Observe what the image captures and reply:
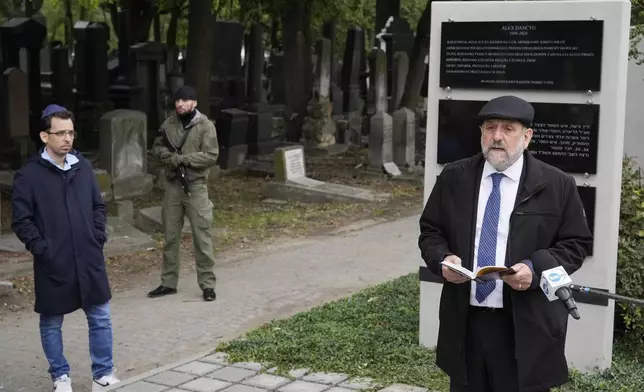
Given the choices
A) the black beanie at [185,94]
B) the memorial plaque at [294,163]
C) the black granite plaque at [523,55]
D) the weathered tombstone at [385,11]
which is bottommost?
the memorial plaque at [294,163]

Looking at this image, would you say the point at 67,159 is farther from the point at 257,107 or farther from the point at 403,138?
the point at 257,107

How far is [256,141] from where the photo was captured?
18938 millimetres

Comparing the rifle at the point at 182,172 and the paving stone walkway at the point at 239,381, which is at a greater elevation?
the rifle at the point at 182,172

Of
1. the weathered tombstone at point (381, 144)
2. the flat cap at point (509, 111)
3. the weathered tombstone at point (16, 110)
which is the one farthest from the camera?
the weathered tombstone at point (381, 144)

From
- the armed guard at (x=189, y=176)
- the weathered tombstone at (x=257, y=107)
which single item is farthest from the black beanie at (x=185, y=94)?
the weathered tombstone at (x=257, y=107)

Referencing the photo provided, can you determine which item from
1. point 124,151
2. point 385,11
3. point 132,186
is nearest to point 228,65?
point 385,11

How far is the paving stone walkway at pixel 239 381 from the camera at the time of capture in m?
5.76

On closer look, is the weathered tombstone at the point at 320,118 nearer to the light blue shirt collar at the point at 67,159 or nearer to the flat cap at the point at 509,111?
the light blue shirt collar at the point at 67,159

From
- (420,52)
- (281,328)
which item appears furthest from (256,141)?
(281,328)

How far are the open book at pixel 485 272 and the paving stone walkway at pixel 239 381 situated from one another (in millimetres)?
2069

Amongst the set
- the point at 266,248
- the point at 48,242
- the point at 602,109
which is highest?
the point at 602,109

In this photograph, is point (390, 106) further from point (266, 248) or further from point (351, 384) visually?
point (351, 384)

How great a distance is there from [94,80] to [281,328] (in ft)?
47.0

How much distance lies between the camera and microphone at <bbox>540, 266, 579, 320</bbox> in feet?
11.8
